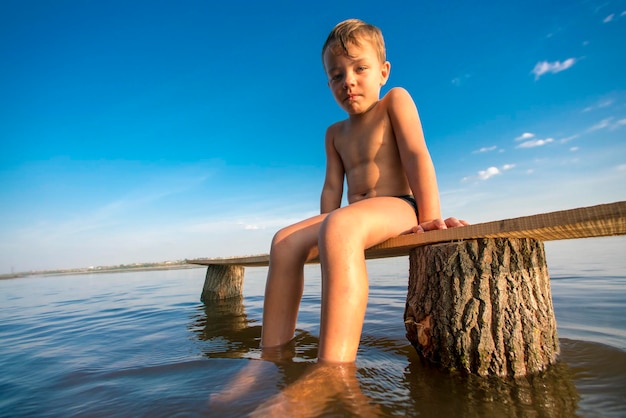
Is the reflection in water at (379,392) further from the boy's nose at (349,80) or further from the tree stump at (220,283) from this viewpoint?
the tree stump at (220,283)

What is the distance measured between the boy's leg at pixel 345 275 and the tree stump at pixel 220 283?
4.66 metres

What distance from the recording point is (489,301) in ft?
5.31

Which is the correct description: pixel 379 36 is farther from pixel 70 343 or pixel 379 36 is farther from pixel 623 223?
pixel 70 343

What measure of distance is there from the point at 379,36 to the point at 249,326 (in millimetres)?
2845

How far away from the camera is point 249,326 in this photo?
3469 millimetres

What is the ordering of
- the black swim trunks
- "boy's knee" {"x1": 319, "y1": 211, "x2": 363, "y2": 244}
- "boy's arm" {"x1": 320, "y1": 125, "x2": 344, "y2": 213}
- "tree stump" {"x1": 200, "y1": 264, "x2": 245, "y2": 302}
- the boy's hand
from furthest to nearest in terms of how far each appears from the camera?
"tree stump" {"x1": 200, "y1": 264, "x2": 245, "y2": 302} < "boy's arm" {"x1": 320, "y1": 125, "x2": 344, "y2": 213} < the black swim trunks < the boy's hand < "boy's knee" {"x1": 319, "y1": 211, "x2": 363, "y2": 244}

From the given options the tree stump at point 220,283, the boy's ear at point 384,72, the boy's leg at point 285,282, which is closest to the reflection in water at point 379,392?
the boy's leg at point 285,282

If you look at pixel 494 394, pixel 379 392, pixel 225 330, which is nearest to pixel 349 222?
pixel 379 392

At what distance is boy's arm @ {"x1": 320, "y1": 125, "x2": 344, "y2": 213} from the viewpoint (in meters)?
2.85

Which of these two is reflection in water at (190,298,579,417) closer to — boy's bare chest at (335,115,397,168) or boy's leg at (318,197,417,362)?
boy's leg at (318,197,417,362)

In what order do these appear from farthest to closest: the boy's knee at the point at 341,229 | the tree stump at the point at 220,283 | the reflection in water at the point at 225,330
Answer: the tree stump at the point at 220,283 < the reflection in water at the point at 225,330 < the boy's knee at the point at 341,229

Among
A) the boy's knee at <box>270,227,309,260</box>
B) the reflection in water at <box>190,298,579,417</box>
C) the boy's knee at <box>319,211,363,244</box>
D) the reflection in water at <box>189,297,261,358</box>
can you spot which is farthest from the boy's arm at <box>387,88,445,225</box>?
the reflection in water at <box>189,297,261,358</box>

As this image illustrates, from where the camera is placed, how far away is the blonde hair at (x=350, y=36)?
2.25 meters

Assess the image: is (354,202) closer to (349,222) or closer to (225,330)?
(349,222)
